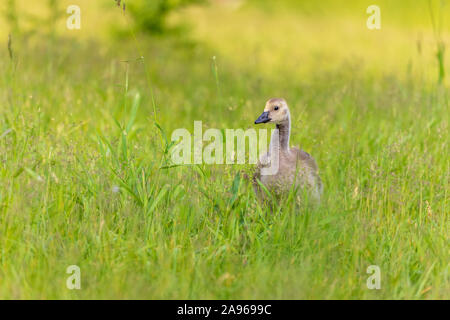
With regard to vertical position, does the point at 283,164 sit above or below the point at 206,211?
above

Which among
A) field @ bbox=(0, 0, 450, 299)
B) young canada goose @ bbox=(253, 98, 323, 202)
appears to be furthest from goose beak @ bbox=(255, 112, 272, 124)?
field @ bbox=(0, 0, 450, 299)

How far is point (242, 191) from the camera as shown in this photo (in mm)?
4664

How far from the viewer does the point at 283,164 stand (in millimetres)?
4797

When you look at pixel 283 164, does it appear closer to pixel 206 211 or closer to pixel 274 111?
pixel 274 111

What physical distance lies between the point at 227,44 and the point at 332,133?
7221mm

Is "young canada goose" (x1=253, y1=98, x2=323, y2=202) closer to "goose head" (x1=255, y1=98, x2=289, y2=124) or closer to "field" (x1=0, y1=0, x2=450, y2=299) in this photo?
"goose head" (x1=255, y1=98, x2=289, y2=124)

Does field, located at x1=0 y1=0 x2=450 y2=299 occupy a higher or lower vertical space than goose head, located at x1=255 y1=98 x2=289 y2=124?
lower

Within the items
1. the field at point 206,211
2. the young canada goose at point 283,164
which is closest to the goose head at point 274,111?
the young canada goose at point 283,164

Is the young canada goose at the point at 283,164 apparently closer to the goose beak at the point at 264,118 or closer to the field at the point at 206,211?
the goose beak at the point at 264,118

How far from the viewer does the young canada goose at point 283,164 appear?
15.3 feet

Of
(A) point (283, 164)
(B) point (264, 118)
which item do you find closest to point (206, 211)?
(A) point (283, 164)

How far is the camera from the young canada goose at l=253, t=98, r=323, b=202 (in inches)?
183
